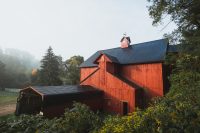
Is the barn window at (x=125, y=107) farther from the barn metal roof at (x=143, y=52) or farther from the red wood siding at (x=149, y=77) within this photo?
the barn metal roof at (x=143, y=52)

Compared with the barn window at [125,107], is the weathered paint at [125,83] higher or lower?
higher

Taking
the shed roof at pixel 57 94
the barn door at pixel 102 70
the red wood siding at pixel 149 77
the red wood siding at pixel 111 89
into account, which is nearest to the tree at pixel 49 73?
the red wood siding at pixel 111 89

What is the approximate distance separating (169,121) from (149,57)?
58.1 feet

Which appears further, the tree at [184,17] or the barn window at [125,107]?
the barn window at [125,107]

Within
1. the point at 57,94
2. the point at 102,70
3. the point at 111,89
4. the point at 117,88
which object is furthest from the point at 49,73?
the point at 57,94

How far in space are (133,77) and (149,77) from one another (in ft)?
8.36

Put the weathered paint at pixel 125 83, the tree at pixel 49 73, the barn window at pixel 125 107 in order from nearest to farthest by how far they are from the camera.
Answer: the weathered paint at pixel 125 83, the barn window at pixel 125 107, the tree at pixel 49 73

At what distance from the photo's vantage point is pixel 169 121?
17.2ft

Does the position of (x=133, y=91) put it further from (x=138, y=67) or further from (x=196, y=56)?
(x=196, y=56)

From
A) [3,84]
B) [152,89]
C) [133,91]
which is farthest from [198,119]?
[3,84]

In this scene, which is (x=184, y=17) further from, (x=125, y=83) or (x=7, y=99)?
(x=7, y=99)

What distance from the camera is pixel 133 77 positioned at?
76.9 feet

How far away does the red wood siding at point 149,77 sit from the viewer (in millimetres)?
20672

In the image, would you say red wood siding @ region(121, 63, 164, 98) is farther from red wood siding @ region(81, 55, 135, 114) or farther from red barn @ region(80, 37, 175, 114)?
red wood siding @ region(81, 55, 135, 114)
